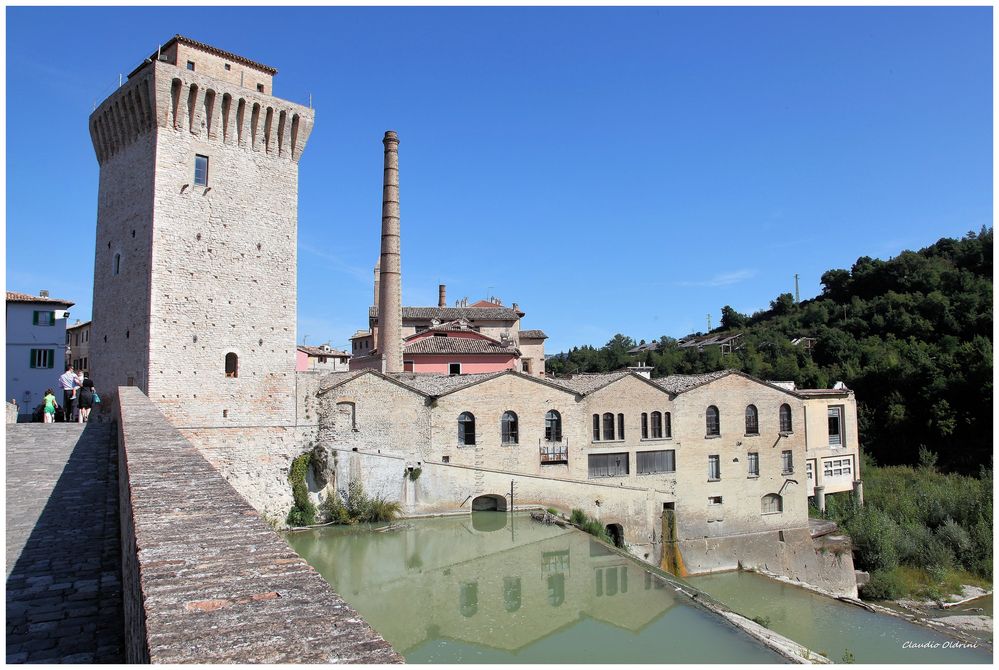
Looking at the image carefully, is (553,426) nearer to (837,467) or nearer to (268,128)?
(268,128)

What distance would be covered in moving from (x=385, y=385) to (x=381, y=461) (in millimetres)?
2522

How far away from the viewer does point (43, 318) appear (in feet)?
87.5

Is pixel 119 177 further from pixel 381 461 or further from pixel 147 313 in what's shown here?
pixel 381 461

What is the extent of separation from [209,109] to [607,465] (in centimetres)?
1815

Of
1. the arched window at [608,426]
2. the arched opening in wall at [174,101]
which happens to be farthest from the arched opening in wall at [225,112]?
the arched window at [608,426]

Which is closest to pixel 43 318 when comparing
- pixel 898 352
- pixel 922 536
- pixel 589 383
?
pixel 589 383

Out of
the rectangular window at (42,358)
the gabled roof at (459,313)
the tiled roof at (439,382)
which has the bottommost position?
the tiled roof at (439,382)

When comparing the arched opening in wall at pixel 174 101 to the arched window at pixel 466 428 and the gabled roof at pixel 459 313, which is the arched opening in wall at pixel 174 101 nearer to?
the arched window at pixel 466 428

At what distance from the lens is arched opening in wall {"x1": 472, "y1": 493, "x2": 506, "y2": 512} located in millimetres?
23547

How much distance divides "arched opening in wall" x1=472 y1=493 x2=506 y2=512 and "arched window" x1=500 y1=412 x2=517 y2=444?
76.7 inches

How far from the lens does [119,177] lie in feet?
70.8

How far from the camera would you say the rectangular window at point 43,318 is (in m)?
26.5

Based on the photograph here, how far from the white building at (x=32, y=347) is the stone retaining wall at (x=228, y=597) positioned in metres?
25.9

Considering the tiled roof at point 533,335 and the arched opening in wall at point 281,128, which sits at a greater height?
the arched opening in wall at point 281,128
